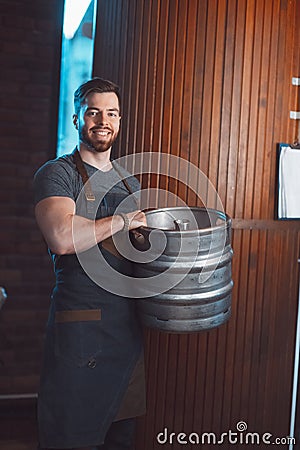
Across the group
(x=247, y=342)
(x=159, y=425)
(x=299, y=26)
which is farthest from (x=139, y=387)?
(x=299, y=26)

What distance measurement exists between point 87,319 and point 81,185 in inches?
20.2

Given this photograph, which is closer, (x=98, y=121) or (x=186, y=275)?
(x=186, y=275)

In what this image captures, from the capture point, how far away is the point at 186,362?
7.86 ft

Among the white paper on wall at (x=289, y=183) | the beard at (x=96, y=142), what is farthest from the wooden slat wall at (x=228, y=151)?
the beard at (x=96, y=142)

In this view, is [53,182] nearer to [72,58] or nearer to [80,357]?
[80,357]

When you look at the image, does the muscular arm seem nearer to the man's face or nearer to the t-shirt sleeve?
the t-shirt sleeve

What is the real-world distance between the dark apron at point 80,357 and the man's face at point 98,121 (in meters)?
0.22

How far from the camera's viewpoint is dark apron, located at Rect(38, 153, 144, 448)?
2002mm

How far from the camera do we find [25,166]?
132 inches

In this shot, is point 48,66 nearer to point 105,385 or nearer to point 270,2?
point 270,2

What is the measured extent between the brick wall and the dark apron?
Answer: 4.48 feet

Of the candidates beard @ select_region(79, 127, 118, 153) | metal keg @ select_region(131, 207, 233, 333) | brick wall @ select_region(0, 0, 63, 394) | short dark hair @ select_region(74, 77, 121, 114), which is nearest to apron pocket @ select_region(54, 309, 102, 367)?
metal keg @ select_region(131, 207, 233, 333)

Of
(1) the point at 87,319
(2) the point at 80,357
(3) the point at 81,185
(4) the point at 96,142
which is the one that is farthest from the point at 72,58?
A: (2) the point at 80,357

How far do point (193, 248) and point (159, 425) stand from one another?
1020 millimetres
